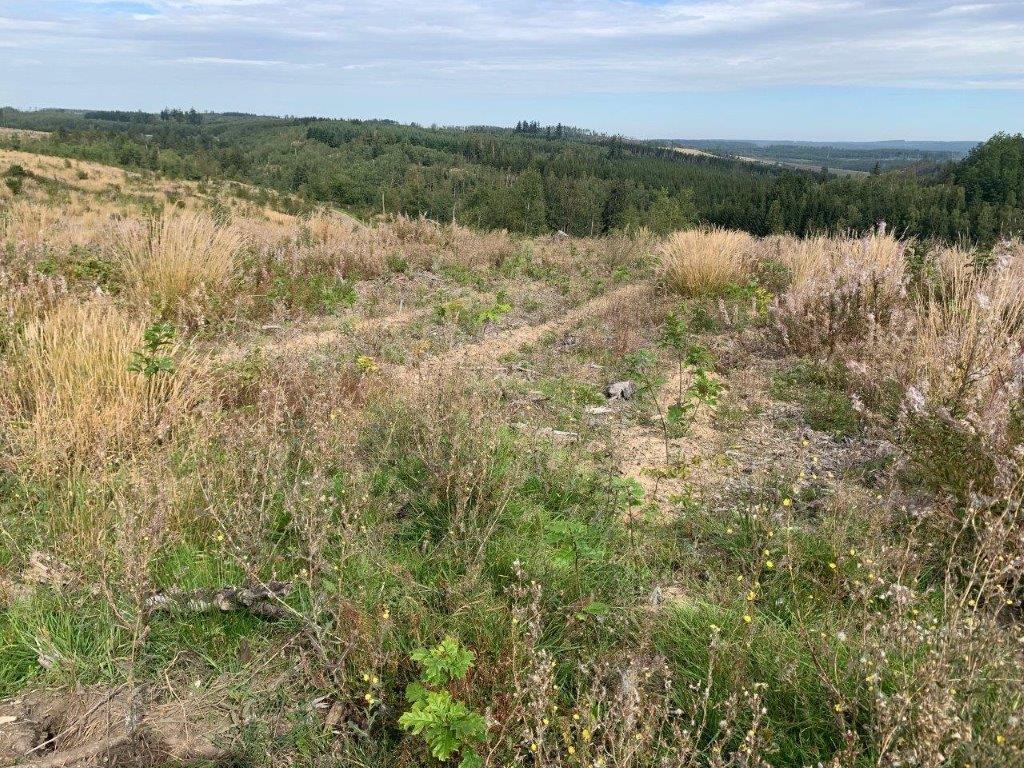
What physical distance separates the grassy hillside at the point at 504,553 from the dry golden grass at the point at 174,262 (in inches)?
10.0

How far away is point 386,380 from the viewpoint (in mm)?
4242

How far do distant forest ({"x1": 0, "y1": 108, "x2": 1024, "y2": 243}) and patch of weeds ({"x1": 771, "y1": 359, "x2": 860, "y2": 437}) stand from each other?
7.47m

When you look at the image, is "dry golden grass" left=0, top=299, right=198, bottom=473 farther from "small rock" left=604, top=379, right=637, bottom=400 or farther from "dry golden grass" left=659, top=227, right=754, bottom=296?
"dry golden grass" left=659, top=227, right=754, bottom=296

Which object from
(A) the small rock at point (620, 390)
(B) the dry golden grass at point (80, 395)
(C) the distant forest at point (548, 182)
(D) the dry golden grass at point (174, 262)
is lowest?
(A) the small rock at point (620, 390)

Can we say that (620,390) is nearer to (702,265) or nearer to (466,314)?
(466,314)

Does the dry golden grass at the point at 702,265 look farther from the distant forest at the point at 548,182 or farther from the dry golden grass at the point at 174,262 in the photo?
the dry golden grass at the point at 174,262

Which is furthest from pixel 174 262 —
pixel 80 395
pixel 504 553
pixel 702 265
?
pixel 702 265

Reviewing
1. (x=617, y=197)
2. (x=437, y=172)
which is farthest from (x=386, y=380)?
(x=437, y=172)

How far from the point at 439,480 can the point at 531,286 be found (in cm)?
665

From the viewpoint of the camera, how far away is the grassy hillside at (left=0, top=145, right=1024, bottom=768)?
5.56 feet

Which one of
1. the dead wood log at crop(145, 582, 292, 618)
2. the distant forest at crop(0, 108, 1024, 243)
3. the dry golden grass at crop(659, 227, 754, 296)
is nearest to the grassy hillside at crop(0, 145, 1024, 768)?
the dead wood log at crop(145, 582, 292, 618)

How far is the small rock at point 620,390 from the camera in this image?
4.70 m

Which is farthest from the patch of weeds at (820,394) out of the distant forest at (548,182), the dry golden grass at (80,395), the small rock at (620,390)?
the distant forest at (548,182)

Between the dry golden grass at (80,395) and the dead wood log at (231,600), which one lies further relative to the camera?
the dry golden grass at (80,395)
